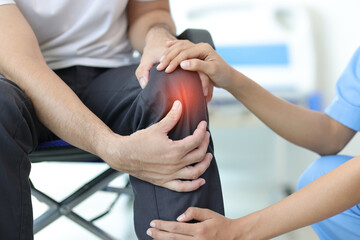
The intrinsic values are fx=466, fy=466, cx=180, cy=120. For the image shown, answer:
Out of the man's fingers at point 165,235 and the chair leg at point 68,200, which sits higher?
the man's fingers at point 165,235

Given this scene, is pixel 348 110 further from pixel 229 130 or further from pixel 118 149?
pixel 229 130

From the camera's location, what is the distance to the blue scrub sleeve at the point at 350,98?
1.31 metres

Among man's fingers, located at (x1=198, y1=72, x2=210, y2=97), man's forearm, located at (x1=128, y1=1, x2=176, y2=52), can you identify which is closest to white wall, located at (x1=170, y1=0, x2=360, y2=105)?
man's forearm, located at (x1=128, y1=1, x2=176, y2=52)

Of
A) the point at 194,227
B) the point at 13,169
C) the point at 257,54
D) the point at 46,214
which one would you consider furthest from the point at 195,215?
the point at 257,54

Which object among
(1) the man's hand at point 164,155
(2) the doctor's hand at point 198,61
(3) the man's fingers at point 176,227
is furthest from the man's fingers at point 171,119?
(3) the man's fingers at point 176,227

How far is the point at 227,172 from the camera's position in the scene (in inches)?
120

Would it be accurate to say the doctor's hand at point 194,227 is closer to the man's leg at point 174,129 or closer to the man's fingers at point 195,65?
the man's leg at point 174,129

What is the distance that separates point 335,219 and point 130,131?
23.4 inches

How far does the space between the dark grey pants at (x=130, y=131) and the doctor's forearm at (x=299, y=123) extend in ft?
0.85

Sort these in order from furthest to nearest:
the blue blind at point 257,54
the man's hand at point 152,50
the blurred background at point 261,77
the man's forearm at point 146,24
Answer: the blue blind at point 257,54 → the blurred background at point 261,77 → the man's forearm at point 146,24 → the man's hand at point 152,50

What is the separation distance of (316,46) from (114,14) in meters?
1.83

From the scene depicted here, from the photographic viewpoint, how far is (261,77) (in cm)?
254

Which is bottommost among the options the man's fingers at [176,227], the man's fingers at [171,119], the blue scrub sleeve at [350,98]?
the man's fingers at [176,227]

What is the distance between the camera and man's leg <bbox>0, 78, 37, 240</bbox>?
927 mm
